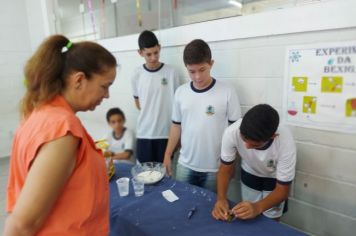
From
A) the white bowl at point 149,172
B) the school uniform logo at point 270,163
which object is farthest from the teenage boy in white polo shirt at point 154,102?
the school uniform logo at point 270,163

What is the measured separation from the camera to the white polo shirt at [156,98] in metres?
2.34

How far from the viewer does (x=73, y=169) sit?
0.79 metres

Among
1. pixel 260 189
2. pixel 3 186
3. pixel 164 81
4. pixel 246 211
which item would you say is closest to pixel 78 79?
pixel 246 211

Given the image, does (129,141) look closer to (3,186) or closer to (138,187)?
(138,187)

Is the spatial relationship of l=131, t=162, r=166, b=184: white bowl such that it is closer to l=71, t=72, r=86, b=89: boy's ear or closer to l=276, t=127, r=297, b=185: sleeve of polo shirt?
l=276, t=127, r=297, b=185: sleeve of polo shirt

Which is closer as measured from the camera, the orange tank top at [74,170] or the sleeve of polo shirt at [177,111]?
the orange tank top at [74,170]

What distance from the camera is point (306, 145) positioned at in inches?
66.9

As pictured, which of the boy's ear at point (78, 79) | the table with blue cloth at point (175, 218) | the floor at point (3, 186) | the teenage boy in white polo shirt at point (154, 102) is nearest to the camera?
the boy's ear at point (78, 79)

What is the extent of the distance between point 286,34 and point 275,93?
37 cm

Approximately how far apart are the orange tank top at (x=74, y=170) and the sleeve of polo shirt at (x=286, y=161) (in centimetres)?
93

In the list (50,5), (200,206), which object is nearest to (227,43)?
(200,206)

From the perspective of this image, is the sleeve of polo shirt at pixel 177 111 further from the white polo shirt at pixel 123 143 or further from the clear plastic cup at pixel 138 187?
the white polo shirt at pixel 123 143

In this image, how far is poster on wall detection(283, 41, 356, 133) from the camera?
1.47 meters

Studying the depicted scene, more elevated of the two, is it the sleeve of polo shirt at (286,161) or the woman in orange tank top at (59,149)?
the woman in orange tank top at (59,149)
